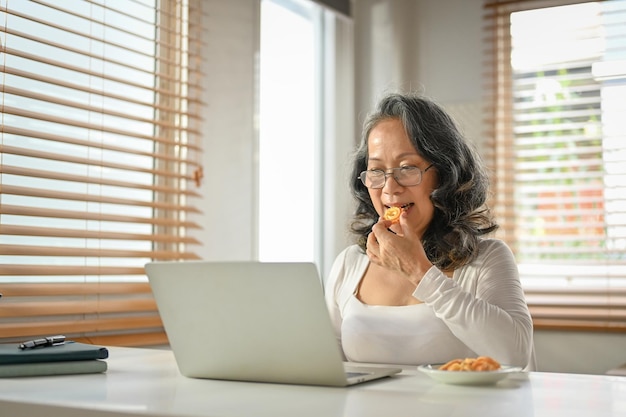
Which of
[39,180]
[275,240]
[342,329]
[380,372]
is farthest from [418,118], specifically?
[275,240]

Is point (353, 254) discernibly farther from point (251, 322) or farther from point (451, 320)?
point (251, 322)

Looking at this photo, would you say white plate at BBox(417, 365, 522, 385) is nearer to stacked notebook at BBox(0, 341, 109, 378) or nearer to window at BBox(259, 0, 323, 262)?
stacked notebook at BBox(0, 341, 109, 378)

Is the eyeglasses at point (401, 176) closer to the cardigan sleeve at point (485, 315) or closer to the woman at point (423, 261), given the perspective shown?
the woman at point (423, 261)

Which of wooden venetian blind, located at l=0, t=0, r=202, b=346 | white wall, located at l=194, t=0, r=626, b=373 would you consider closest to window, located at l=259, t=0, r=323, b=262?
white wall, located at l=194, t=0, r=626, b=373

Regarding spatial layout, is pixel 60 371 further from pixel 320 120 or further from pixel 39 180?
pixel 320 120

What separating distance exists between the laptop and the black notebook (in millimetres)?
207

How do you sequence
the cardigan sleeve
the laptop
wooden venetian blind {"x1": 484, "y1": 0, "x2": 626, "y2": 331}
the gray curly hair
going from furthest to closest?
wooden venetian blind {"x1": 484, "y1": 0, "x2": 626, "y2": 331}, the gray curly hair, the cardigan sleeve, the laptop

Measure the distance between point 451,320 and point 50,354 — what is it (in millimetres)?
808

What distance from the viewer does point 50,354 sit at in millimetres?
1412

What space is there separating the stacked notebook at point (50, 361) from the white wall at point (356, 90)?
4.67 ft

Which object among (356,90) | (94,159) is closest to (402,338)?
(94,159)

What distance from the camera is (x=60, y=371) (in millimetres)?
1396

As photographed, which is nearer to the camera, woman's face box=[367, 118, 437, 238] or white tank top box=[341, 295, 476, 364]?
white tank top box=[341, 295, 476, 364]

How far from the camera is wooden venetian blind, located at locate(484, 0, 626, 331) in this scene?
3.34m
